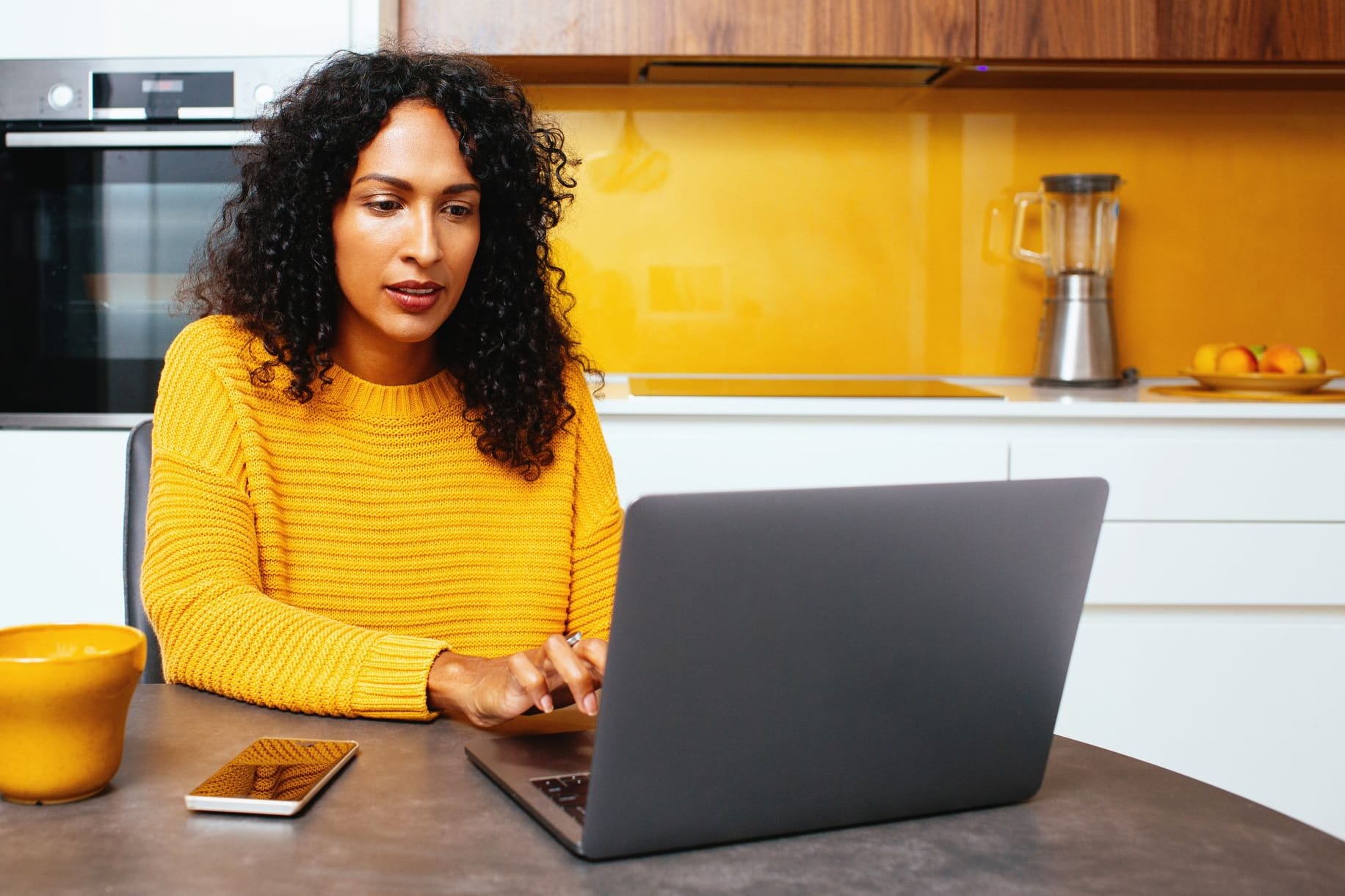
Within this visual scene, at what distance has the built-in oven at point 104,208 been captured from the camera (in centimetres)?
226

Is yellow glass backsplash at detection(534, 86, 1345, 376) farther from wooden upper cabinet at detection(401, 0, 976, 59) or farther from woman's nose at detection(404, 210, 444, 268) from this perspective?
woman's nose at detection(404, 210, 444, 268)

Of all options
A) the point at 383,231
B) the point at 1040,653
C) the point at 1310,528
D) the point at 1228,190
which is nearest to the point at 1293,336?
the point at 1228,190

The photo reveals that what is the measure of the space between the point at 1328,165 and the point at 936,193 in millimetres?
847

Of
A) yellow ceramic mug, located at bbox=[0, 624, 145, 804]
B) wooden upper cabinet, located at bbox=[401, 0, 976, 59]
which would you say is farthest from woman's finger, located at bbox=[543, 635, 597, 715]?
wooden upper cabinet, located at bbox=[401, 0, 976, 59]

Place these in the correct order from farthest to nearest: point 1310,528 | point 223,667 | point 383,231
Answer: point 1310,528, point 383,231, point 223,667

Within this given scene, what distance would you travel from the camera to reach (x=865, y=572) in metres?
0.67

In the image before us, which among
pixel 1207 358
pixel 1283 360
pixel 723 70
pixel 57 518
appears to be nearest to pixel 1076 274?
pixel 1207 358

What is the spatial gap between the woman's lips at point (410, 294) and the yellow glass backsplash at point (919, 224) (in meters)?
1.56

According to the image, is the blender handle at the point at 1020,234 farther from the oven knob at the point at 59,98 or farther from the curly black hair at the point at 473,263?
the oven knob at the point at 59,98

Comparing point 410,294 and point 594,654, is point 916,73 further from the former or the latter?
point 594,654

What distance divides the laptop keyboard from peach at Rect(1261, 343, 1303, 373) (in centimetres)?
209

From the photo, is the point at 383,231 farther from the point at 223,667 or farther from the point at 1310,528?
the point at 1310,528

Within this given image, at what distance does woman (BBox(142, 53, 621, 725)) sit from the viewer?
1275 mm

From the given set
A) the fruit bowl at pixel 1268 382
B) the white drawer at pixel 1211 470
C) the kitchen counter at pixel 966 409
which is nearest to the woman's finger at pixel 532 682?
the kitchen counter at pixel 966 409
